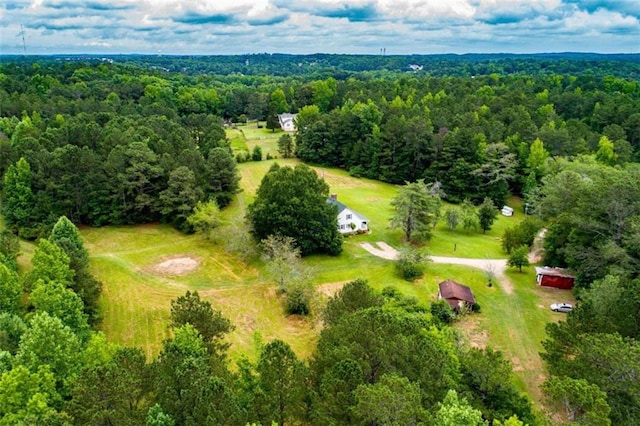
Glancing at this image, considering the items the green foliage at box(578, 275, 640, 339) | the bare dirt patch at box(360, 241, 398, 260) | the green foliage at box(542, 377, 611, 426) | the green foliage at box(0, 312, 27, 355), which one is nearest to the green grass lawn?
the bare dirt patch at box(360, 241, 398, 260)

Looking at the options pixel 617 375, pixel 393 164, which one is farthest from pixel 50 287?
pixel 393 164

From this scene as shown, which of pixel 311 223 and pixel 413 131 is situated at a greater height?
pixel 413 131

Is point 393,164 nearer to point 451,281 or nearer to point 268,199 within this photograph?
point 268,199

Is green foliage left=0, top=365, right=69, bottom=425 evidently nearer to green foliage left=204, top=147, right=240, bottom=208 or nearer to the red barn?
the red barn

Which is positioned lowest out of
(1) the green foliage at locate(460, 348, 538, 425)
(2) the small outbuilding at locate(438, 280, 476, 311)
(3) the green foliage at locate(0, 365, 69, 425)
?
(2) the small outbuilding at locate(438, 280, 476, 311)

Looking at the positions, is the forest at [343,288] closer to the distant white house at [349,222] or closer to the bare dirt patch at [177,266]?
the bare dirt patch at [177,266]

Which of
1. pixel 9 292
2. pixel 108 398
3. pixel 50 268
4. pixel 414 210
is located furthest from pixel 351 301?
pixel 414 210

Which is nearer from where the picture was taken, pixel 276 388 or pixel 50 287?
pixel 276 388
